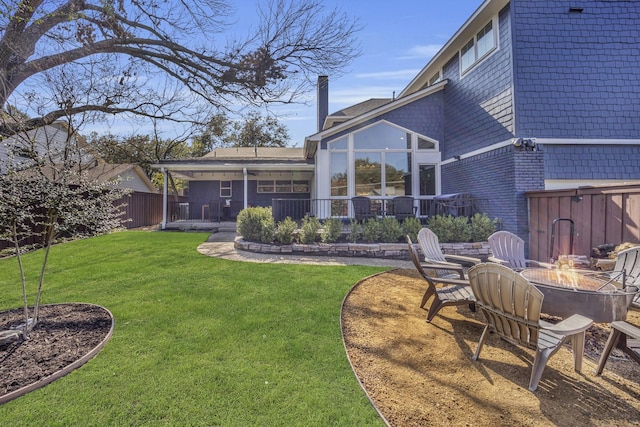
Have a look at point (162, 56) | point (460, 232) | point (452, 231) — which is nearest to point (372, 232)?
point (452, 231)

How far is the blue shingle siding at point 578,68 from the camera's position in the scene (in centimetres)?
754

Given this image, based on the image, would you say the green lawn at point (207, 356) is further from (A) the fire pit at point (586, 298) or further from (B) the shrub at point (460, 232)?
(B) the shrub at point (460, 232)

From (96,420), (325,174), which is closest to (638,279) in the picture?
(96,420)

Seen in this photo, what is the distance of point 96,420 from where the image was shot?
2.03m

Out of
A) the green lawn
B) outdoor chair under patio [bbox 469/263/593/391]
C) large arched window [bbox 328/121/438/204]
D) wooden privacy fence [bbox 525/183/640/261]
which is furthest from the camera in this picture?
large arched window [bbox 328/121/438/204]

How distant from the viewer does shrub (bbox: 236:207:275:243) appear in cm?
838

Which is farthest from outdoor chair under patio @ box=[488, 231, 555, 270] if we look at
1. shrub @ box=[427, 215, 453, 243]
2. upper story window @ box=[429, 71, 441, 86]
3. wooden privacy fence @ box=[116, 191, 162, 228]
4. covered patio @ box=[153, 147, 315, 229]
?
wooden privacy fence @ box=[116, 191, 162, 228]

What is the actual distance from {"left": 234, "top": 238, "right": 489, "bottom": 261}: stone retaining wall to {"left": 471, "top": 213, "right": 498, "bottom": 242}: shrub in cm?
19

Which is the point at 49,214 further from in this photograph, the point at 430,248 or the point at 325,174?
the point at 325,174

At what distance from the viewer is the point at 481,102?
886cm

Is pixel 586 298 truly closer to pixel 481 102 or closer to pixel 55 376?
pixel 55 376

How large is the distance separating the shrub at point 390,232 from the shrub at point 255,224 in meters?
3.00

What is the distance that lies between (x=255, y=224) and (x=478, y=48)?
862cm

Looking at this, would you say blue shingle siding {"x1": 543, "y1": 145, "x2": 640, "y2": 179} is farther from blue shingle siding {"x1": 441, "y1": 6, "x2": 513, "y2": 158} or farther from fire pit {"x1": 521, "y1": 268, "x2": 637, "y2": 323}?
fire pit {"x1": 521, "y1": 268, "x2": 637, "y2": 323}
